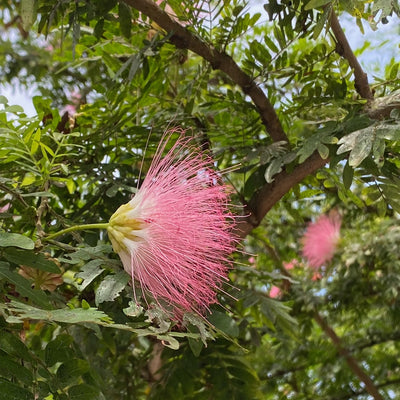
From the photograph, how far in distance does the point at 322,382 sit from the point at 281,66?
1112 mm

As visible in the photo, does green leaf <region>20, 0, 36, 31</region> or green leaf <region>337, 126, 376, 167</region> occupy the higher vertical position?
green leaf <region>20, 0, 36, 31</region>

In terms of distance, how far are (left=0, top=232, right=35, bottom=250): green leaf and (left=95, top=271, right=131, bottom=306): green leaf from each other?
121 millimetres

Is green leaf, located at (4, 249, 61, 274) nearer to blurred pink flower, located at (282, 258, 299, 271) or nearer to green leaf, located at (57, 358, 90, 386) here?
green leaf, located at (57, 358, 90, 386)

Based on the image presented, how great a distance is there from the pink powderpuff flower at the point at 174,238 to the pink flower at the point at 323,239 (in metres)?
1.23

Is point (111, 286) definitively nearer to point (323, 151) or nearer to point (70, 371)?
point (70, 371)

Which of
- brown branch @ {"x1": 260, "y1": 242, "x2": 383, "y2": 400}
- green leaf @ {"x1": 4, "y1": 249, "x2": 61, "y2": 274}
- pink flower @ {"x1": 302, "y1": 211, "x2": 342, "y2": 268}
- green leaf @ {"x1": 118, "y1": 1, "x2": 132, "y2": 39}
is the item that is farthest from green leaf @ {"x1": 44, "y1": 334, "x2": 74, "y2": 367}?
pink flower @ {"x1": 302, "y1": 211, "x2": 342, "y2": 268}

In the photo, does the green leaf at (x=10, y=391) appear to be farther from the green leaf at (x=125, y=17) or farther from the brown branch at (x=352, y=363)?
the brown branch at (x=352, y=363)

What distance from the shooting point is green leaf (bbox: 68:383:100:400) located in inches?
38.1

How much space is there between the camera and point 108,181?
4.41 ft

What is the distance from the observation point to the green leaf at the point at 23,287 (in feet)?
3.08

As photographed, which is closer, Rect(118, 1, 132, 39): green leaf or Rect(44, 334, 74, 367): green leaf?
Rect(44, 334, 74, 367): green leaf

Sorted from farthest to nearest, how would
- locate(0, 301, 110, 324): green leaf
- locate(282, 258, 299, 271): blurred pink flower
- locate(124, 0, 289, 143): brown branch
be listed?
locate(282, 258, 299, 271): blurred pink flower
locate(124, 0, 289, 143): brown branch
locate(0, 301, 110, 324): green leaf

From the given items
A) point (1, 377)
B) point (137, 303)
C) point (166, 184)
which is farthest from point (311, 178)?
point (1, 377)

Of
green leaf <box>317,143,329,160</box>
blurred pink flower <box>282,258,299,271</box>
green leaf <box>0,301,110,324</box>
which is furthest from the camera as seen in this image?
blurred pink flower <box>282,258,299,271</box>
